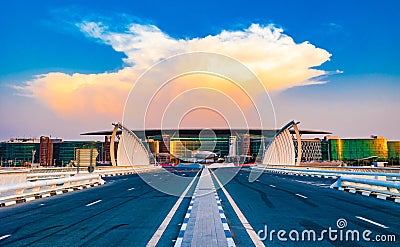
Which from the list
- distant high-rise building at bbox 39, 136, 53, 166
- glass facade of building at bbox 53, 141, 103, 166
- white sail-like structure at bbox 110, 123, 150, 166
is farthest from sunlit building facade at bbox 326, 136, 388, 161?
distant high-rise building at bbox 39, 136, 53, 166

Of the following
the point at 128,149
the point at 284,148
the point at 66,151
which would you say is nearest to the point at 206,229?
the point at 128,149

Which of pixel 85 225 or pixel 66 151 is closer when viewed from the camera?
pixel 85 225

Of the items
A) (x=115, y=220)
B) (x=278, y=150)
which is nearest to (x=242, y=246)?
(x=115, y=220)

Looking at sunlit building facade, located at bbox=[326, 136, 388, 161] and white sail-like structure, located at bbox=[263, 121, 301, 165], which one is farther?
sunlit building facade, located at bbox=[326, 136, 388, 161]

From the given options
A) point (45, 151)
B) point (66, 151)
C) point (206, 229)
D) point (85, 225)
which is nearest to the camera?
point (206, 229)

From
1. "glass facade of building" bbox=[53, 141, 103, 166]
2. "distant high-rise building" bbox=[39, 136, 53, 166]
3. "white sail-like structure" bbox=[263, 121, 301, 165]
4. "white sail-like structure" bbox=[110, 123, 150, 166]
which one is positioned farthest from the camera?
"glass facade of building" bbox=[53, 141, 103, 166]

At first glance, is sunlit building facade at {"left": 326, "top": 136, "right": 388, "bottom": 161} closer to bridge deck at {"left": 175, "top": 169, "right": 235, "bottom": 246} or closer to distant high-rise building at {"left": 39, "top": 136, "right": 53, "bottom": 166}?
distant high-rise building at {"left": 39, "top": 136, "right": 53, "bottom": 166}

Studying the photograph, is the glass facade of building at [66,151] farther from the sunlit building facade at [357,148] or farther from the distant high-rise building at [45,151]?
the sunlit building facade at [357,148]

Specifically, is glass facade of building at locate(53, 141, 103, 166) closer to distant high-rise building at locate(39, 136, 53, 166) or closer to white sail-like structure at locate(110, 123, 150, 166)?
distant high-rise building at locate(39, 136, 53, 166)

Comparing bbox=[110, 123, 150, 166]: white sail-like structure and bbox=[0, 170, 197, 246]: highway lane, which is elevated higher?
bbox=[110, 123, 150, 166]: white sail-like structure

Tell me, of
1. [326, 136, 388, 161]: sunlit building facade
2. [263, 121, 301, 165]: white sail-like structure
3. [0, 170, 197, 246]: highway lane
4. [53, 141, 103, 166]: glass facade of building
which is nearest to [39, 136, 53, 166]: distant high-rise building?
[53, 141, 103, 166]: glass facade of building

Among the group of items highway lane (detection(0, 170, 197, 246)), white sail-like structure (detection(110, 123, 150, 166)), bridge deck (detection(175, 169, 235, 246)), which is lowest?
highway lane (detection(0, 170, 197, 246))

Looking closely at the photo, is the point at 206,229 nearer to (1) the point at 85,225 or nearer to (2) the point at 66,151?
(1) the point at 85,225

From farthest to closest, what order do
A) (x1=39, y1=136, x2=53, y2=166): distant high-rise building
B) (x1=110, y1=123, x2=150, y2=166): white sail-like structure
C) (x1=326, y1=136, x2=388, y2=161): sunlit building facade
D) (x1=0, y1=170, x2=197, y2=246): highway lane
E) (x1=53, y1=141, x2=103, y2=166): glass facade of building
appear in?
(x1=53, y1=141, x2=103, y2=166): glass facade of building → (x1=326, y1=136, x2=388, y2=161): sunlit building facade → (x1=39, y1=136, x2=53, y2=166): distant high-rise building → (x1=110, y1=123, x2=150, y2=166): white sail-like structure → (x1=0, y1=170, x2=197, y2=246): highway lane
